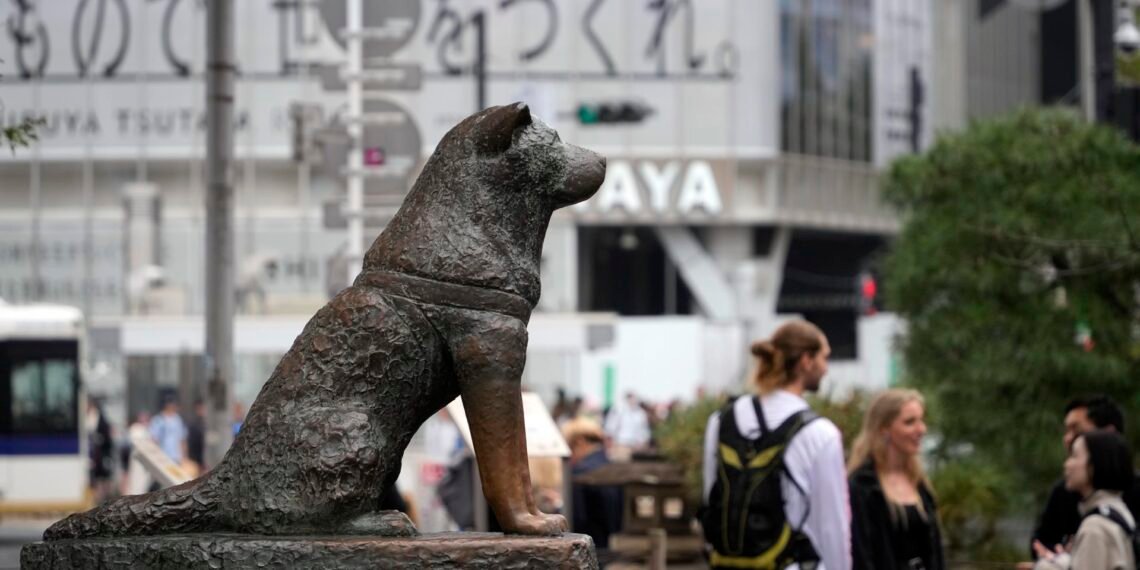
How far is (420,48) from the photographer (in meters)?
47.2

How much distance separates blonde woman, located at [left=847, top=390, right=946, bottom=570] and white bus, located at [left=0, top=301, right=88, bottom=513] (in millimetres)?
18373

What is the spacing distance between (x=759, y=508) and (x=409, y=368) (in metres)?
3.03

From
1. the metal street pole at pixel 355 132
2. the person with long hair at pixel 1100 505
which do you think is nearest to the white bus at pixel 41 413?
the metal street pole at pixel 355 132

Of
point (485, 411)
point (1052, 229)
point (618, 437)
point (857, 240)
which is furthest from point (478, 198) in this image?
point (857, 240)

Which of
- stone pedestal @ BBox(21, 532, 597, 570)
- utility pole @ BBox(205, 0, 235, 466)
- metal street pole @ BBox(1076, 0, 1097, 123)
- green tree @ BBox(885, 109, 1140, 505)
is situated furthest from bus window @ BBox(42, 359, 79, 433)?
stone pedestal @ BBox(21, 532, 597, 570)

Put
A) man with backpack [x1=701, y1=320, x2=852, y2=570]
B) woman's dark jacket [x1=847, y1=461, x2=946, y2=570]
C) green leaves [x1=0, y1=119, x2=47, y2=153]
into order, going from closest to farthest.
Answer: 1. green leaves [x1=0, y1=119, x2=47, y2=153]
2. man with backpack [x1=701, y1=320, x2=852, y2=570]
3. woman's dark jacket [x1=847, y1=461, x2=946, y2=570]

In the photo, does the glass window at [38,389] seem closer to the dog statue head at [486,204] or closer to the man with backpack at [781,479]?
the man with backpack at [781,479]

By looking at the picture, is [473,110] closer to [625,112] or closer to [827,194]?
[625,112]

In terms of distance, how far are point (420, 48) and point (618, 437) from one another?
Result: 716 inches

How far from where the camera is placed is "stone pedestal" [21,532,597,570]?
5.06 meters

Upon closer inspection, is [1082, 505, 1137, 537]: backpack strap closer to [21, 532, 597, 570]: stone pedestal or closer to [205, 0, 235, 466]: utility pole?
[21, 532, 597, 570]: stone pedestal

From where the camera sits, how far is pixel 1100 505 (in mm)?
8070

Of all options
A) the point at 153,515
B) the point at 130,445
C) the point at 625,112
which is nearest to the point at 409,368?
the point at 153,515

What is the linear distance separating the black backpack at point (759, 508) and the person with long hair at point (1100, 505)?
1.03 m
